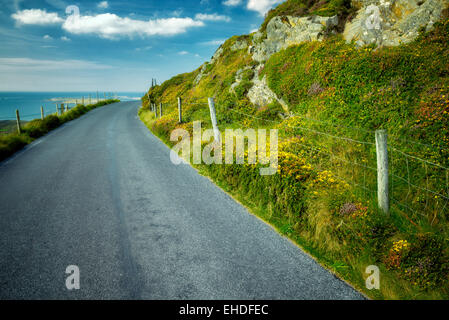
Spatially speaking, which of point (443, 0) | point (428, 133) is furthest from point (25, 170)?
point (443, 0)

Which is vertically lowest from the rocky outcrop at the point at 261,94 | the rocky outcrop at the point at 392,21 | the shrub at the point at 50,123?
the shrub at the point at 50,123

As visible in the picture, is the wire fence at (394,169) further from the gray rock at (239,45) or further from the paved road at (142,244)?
the gray rock at (239,45)

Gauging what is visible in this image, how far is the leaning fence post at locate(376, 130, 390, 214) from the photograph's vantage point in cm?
378

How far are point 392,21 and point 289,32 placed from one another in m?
4.66

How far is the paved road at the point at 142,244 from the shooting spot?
312 cm

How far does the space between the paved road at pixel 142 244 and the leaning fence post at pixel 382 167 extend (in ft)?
5.34

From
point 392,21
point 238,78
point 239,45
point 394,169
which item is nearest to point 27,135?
point 238,78

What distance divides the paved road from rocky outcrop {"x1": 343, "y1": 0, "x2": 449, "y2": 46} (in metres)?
8.59

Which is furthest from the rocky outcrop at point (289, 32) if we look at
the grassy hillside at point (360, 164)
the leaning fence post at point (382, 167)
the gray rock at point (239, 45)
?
the leaning fence post at point (382, 167)

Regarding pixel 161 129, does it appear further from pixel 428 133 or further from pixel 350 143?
pixel 428 133

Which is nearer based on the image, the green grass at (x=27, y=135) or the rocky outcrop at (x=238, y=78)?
the green grass at (x=27, y=135)

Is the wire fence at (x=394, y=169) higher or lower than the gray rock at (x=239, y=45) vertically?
lower

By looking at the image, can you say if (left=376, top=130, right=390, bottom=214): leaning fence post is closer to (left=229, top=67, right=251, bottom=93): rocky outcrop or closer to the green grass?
(left=229, top=67, right=251, bottom=93): rocky outcrop

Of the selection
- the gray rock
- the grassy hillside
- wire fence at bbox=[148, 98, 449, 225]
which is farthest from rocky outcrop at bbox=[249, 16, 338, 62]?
wire fence at bbox=[148, 98, 449, 225]
